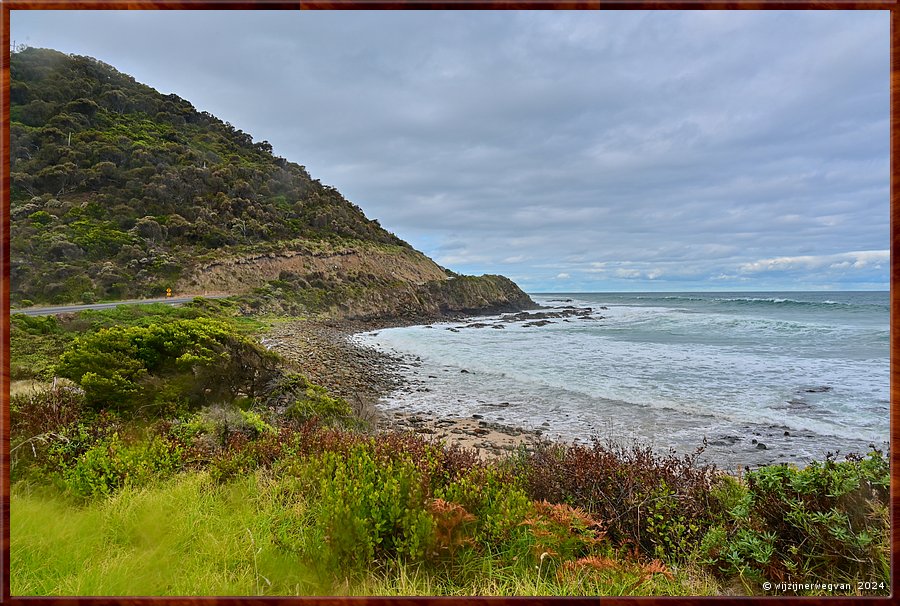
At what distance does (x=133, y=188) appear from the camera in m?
8.27

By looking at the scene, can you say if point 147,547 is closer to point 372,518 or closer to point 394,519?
point 372,518

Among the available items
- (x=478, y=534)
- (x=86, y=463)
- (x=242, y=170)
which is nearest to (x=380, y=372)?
(x=242, y=170)

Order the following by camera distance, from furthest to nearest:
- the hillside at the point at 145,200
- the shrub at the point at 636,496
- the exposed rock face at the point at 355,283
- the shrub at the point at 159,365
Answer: the exposed rock face at the point at 355,283
the hillside at the point at 145,200
the shrub at the point at 159,365
the shrub at the point at 636,496

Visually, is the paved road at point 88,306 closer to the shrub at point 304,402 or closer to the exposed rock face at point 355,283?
the exposed rock face at point 355,283

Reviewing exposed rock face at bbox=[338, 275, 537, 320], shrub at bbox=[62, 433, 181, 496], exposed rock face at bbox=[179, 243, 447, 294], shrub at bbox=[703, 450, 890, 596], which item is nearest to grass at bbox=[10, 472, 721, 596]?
shrub at bbox=[62, 433, 181, 496]

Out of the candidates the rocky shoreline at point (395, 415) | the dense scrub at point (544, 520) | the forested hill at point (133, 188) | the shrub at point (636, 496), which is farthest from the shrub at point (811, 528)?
the forested hill at point (133, 188)

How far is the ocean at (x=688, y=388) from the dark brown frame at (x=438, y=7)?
0.60 m

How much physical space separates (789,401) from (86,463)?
39.0 feet

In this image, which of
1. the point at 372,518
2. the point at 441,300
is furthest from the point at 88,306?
the point at 441,300

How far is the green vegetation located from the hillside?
48.7 inches

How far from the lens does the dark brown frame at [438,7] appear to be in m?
1.76

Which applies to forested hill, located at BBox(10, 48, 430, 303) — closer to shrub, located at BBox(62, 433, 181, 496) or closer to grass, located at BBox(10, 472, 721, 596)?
shrub, located at BBox(62, 433, 181, 496)

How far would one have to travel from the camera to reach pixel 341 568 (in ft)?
6.18

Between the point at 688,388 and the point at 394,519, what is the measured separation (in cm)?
1036
